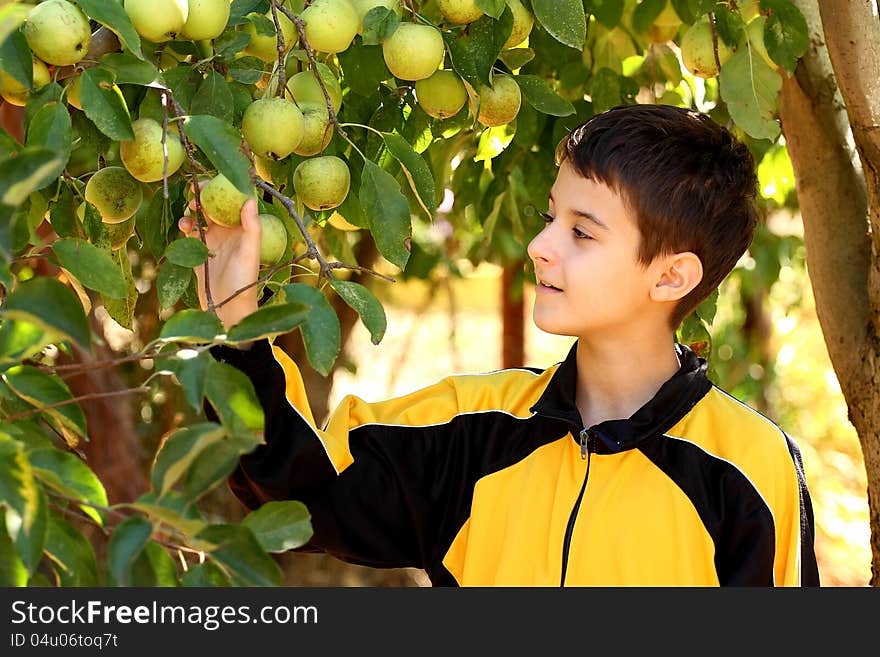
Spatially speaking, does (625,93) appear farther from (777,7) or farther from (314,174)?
(314,174)

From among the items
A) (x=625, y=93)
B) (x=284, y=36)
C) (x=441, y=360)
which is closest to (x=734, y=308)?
(x=441, y=360)

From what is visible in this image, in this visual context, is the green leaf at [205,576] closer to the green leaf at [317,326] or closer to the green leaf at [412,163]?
the green leaf at [317,326]

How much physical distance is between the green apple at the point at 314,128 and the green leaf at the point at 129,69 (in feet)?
0.61

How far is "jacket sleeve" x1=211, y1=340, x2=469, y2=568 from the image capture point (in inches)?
49.3

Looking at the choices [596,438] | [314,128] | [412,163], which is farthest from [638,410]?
[314,128]

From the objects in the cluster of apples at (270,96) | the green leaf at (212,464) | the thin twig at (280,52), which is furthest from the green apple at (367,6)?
the green leaf at (212,464)

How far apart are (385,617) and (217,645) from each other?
0.13m

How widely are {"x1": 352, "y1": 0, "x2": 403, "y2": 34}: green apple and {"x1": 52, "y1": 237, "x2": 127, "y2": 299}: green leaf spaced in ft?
1.30

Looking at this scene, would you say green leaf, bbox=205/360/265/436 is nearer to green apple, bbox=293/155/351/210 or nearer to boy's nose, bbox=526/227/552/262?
green apple, bbox=293/155/351/210

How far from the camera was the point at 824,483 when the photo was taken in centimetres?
507

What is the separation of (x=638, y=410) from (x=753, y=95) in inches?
17.8

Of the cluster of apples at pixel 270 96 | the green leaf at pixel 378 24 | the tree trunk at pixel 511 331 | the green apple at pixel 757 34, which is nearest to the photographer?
the cluster of apples at pixel 270 96

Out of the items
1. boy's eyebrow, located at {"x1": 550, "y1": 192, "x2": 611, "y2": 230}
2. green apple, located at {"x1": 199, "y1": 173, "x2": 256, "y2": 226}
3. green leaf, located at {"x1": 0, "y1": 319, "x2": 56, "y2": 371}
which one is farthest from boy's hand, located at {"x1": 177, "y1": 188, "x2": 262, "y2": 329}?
boy's eyebrow, located at {"x1": 550, "y1": 192, "x2": 611, "y2": 230}

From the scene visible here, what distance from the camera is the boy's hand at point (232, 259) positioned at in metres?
1.08
